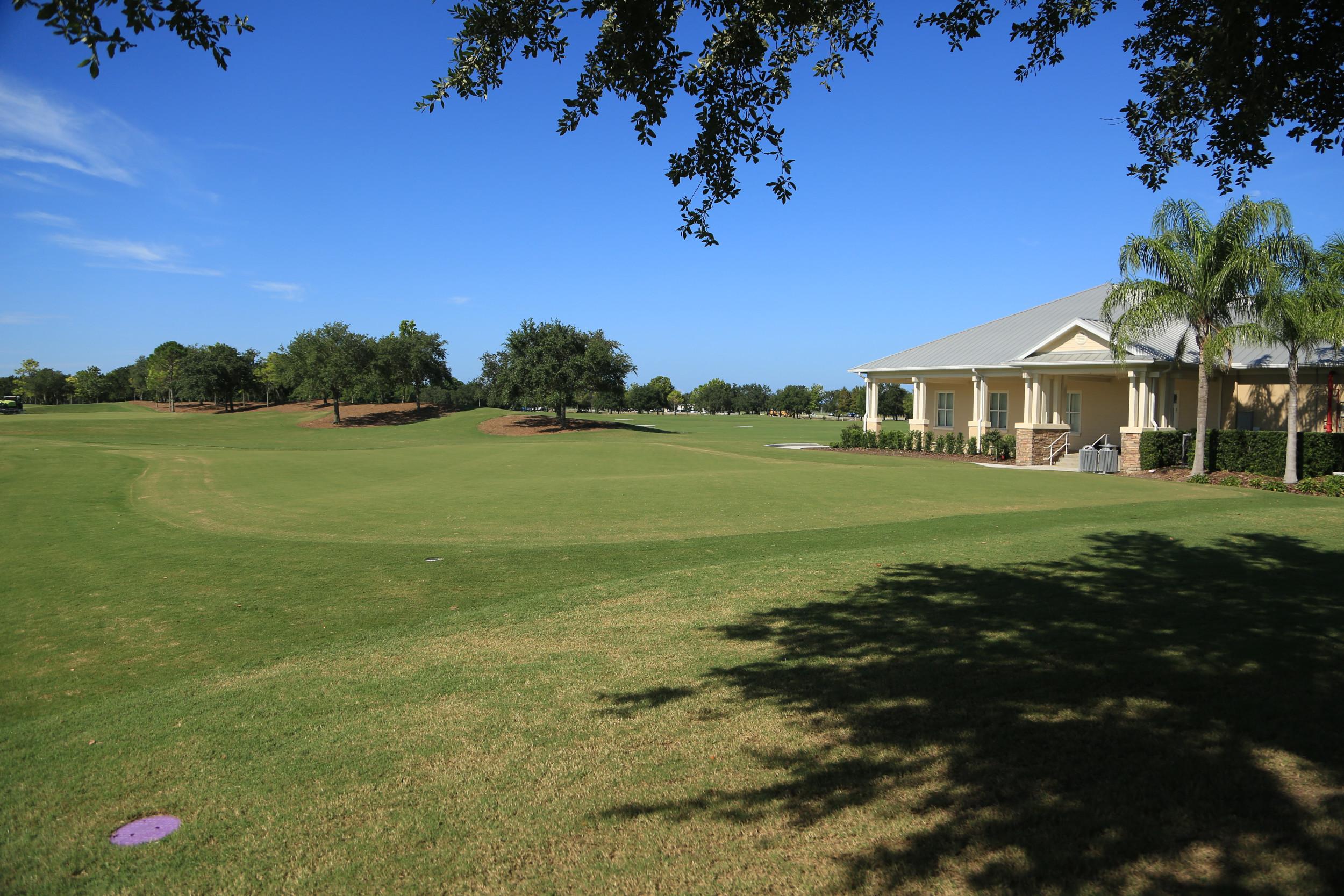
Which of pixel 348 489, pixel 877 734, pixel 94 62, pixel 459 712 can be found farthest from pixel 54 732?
pixel 348 489

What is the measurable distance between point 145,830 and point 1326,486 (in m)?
24.9

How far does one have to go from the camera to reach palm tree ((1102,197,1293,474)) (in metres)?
22.7

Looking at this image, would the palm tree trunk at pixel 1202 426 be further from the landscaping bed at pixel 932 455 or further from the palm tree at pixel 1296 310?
the landscaping bed at pixel 932 455

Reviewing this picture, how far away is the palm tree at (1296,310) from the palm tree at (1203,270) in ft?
1.23

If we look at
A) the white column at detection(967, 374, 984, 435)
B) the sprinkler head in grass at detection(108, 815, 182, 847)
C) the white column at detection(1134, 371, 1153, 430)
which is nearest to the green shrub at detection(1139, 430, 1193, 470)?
the white column at detection(1134, 371, 1153, 430)

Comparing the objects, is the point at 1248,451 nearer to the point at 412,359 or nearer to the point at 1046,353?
the point at 1046,353

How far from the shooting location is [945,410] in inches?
1559

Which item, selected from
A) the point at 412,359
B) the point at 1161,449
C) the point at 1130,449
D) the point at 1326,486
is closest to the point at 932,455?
the point at 1130,449

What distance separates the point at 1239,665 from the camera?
5832 millimetres

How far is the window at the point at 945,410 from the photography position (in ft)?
129

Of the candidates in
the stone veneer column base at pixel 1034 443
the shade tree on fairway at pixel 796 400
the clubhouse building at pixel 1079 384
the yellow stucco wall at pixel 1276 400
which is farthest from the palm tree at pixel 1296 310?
the shade tree on fairway at pixel 796 400

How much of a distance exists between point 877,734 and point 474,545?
28.2 ft

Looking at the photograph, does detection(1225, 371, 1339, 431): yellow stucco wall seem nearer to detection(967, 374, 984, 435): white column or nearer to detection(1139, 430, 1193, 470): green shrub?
detection(1139, 430, 1193, 470): green shrub

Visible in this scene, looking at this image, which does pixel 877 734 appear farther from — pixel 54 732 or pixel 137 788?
pixel 54 732
